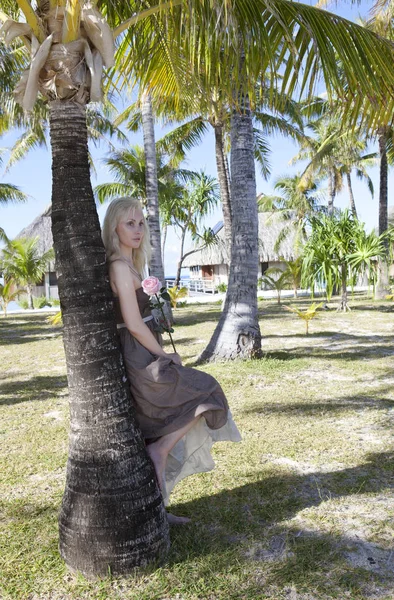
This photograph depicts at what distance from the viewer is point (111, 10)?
4.08 m

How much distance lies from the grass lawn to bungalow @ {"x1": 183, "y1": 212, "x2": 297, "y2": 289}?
25300 mm

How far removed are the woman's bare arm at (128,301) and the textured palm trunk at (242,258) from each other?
5.32m

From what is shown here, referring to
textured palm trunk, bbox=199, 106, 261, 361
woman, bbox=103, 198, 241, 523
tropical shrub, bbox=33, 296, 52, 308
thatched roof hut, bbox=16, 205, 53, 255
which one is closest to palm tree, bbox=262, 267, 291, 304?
textured palm trunk, bbox=199, 106, 261, 361

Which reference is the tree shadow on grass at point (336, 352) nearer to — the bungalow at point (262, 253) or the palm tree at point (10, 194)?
the palm tree at point (10, 194)

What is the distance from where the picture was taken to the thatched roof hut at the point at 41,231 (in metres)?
33.3

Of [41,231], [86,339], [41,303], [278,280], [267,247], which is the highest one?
[41,231]

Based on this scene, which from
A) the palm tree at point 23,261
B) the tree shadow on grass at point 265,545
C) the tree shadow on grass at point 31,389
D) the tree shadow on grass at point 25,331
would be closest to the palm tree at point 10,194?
the palm tree at point 23,261

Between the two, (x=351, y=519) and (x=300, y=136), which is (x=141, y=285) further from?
(x=300, y=136)

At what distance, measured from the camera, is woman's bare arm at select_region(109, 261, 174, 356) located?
2809 millimetres

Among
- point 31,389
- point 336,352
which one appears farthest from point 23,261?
point 336,352

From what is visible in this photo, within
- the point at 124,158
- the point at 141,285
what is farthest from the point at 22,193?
the point at 141,285

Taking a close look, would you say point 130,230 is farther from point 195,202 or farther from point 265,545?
point 195,202

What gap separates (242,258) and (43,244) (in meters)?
27.5

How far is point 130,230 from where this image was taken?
296 centimetres
